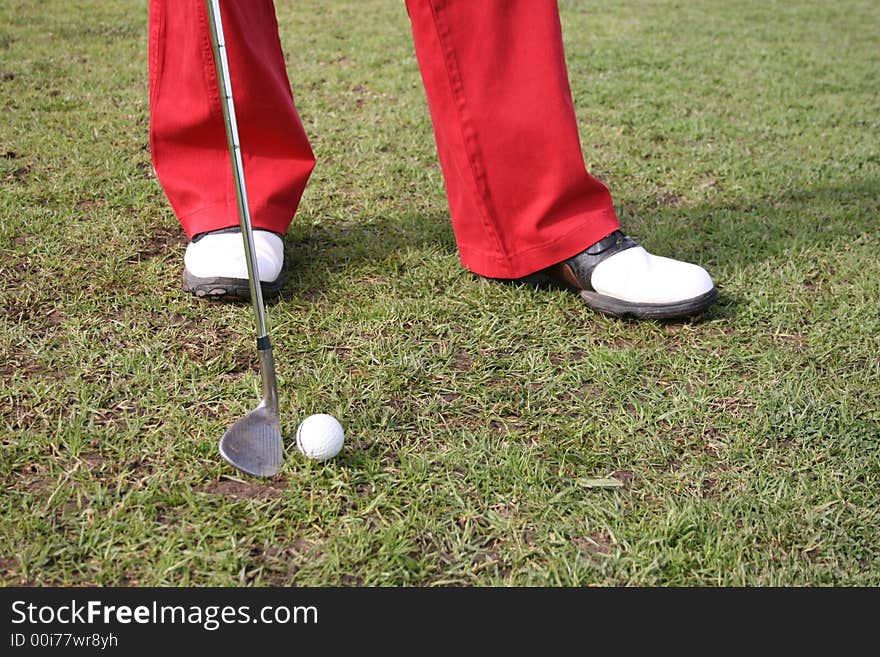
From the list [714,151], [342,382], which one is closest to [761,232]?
[714,151]

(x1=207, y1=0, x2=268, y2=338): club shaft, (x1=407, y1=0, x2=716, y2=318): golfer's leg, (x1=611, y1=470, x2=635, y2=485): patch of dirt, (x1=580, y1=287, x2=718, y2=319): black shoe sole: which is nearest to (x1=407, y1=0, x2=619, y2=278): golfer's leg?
(x1=407, y1=0, x2=716, y2=318): golfer's leg

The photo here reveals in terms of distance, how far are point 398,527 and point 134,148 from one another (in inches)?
93.2

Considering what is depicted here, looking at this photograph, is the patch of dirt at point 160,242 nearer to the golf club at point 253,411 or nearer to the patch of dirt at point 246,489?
the golf club at point 253,411

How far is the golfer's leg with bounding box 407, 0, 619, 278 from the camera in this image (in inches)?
76.5

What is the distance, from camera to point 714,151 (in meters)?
3.59

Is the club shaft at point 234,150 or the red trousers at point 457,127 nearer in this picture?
the club shaft at point 234,150

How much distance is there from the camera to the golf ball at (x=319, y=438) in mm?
1539

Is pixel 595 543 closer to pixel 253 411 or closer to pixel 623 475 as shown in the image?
pixel 623 475

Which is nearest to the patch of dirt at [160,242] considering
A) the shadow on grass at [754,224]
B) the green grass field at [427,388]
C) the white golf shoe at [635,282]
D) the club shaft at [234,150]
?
the green grass field at [427,388]

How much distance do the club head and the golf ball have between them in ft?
0.16

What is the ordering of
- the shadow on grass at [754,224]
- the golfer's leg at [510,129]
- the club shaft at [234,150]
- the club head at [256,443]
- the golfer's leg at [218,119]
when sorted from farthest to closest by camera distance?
→ the shadow on grass at [754,224] < the golfer's leg at [218,119] < the golfer's leg at [510,129] < the club shaft at [234,150] < the club head at [256,443]

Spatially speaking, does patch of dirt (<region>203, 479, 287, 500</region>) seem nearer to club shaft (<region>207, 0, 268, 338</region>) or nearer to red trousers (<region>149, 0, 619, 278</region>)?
club shaft (<region>207, 0, 268, 338</region>)

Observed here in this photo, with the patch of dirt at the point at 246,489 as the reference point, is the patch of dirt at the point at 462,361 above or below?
below

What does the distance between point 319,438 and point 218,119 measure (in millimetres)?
1049
